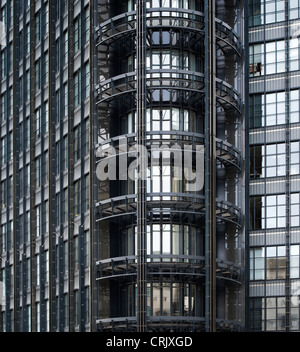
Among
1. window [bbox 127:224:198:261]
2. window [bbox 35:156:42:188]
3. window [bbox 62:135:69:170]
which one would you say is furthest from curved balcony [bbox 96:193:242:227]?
window [bbox 35:156:42:188]

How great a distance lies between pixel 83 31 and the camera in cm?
6631

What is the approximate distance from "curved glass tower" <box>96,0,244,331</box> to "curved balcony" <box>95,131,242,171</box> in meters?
0.08

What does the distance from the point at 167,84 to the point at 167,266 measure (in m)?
12.8

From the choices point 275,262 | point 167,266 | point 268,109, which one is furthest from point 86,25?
point 275,262

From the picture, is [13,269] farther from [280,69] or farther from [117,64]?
[280,69]

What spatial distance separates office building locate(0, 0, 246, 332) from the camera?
58438 millimetres

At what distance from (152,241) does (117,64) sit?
46.5 ft

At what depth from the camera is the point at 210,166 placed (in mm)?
59250

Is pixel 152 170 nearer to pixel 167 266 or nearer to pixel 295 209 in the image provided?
pixel 167 266

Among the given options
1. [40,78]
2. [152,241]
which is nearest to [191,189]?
[152,241]

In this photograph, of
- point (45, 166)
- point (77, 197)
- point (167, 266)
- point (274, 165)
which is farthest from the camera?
point (45, 166)

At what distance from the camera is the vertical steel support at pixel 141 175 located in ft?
187

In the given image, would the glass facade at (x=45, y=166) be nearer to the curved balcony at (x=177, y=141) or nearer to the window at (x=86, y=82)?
the window at (x=86, y=82)

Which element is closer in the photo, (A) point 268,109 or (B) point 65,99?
(A) point 268,109
